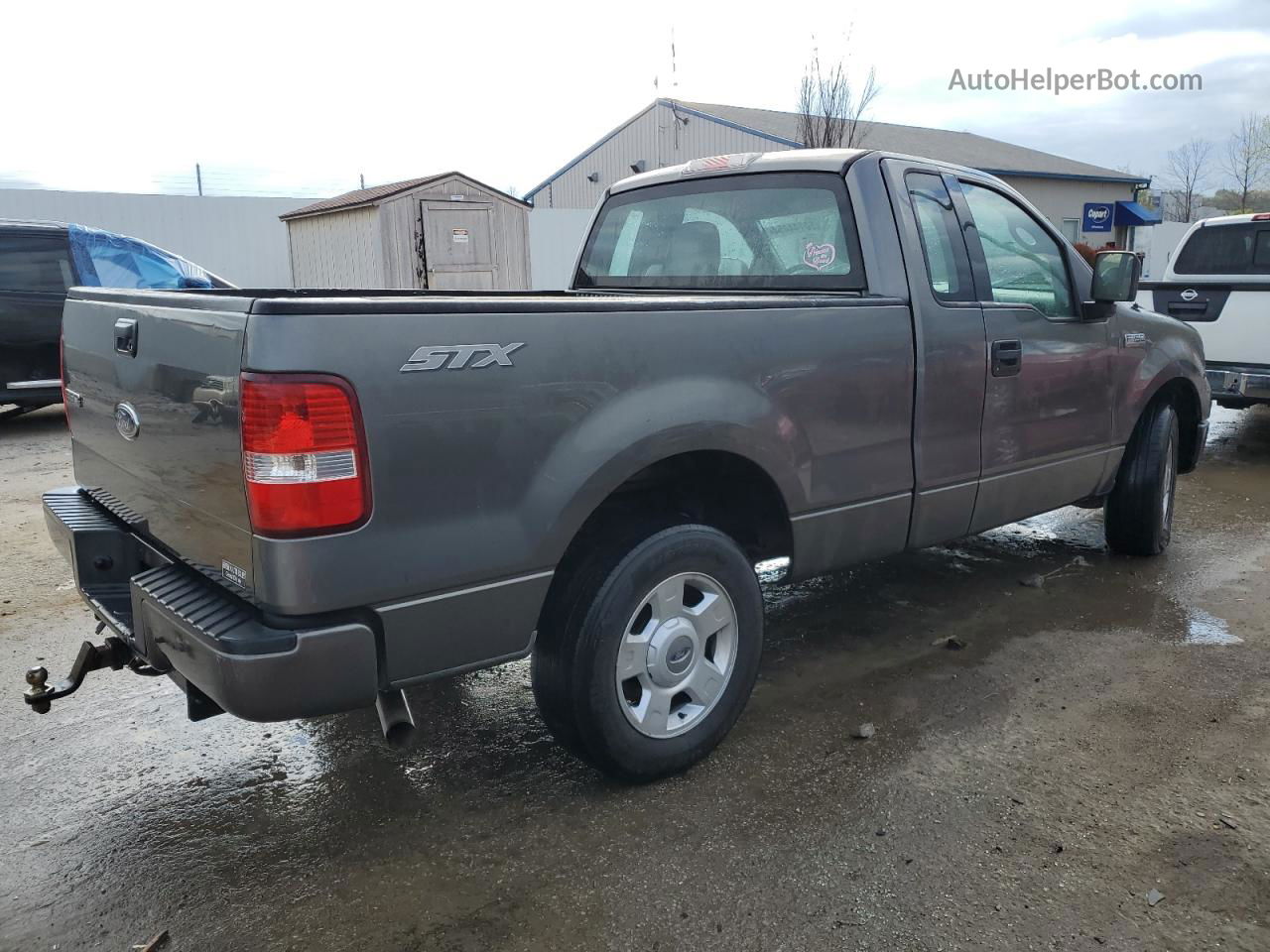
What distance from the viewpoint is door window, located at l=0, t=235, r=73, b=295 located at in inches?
345

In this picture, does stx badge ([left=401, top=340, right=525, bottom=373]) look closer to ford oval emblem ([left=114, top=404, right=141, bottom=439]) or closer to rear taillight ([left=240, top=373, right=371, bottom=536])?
rear taillight ([left=240, top=373, right=371, bottom=536])

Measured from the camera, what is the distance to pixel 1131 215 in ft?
102

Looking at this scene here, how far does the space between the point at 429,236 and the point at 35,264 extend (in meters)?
7.24

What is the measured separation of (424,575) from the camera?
8.01 feet

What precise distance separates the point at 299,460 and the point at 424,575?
416 millimetres

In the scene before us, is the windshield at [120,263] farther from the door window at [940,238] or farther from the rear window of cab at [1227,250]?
the rear window of cab at [1227,250]

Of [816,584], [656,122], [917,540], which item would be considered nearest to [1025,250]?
[917,540]

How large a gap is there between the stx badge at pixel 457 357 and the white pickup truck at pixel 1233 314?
22.4 ft

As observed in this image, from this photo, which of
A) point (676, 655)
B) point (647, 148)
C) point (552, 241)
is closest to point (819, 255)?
point (676, 655)

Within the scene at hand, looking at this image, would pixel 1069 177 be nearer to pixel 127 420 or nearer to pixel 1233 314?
pixel 1233 314

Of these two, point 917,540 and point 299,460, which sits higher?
point 299,460

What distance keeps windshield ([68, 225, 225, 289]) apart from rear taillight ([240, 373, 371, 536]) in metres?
7.52

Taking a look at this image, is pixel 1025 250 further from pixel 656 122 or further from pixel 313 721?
pixel 656 122

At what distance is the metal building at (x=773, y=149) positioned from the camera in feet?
84.0
